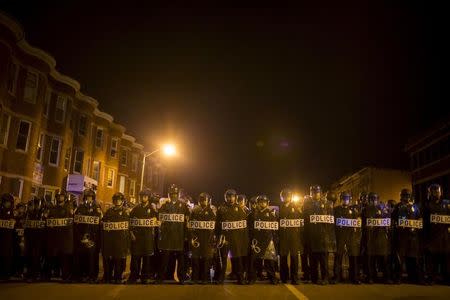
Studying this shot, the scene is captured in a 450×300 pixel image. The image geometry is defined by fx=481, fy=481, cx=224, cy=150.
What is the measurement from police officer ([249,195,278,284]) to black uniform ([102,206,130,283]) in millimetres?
3528

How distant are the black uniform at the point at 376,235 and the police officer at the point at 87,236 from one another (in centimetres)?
770

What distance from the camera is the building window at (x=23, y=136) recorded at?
32312 mm

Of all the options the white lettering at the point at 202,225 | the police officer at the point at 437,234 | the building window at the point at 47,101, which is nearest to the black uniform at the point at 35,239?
the white lettering at the point at 202,225

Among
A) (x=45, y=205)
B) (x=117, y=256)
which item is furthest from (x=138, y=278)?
(x=45, y=205)

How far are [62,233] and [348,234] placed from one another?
320 inches

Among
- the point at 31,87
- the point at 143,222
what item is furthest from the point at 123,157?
the point at 143,222

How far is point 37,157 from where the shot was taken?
1423 inches

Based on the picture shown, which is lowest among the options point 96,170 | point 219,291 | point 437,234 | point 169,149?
point 219,291

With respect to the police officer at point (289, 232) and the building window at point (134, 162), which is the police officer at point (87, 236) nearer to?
the police officer at point (289, 232)

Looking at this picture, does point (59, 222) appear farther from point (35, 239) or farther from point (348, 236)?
point (348, 236)

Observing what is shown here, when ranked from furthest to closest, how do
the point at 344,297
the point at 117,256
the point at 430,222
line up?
the point at 430,222 < the point at 117,256 < the point at 344,297

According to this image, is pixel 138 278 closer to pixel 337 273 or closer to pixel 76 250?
pixel 76 250

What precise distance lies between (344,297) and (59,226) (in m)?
8.13

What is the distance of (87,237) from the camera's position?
13609 mm
